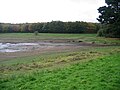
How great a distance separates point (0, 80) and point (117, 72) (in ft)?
18.4

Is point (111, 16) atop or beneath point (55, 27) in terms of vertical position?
atop

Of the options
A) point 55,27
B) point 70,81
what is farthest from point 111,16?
point 70,81

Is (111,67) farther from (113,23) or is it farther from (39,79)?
(113,23)

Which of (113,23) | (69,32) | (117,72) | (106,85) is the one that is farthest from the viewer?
(69,32)

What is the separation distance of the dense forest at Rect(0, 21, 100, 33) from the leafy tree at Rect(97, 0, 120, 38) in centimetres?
2130

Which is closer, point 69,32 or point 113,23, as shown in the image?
point 113,23

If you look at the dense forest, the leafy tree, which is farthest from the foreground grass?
the dense forest

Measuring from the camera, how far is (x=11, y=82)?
12.5 metres

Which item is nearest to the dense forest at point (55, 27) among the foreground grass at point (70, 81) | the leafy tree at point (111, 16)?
the leafy tree at point (111, 16)

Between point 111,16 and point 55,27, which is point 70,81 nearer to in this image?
point 111,16

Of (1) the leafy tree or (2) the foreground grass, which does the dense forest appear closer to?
(1) the leafy tree

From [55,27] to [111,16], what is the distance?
26.1m

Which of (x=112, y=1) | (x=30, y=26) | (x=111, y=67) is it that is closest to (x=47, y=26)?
(x=30, y=26)

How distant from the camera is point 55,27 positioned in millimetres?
69688
